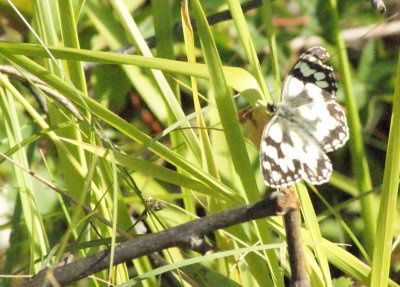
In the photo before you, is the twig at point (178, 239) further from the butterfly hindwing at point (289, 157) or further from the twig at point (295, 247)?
the butterfly hindwing at point (289, 157)

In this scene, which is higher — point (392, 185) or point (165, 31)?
point (165, 31)

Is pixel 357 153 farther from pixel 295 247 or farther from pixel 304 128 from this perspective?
pixel 295 247

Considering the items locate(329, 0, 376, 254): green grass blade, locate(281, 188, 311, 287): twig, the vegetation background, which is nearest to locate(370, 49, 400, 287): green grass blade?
the vegetation background

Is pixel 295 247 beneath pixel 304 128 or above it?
beneath

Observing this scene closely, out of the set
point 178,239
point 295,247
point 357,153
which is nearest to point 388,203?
point 295,247

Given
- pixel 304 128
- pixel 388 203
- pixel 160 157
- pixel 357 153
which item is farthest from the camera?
pixel 357 153

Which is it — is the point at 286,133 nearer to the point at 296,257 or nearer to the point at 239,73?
the point at 239,73

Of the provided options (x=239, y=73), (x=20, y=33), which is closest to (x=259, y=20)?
(x=20, y=33)
